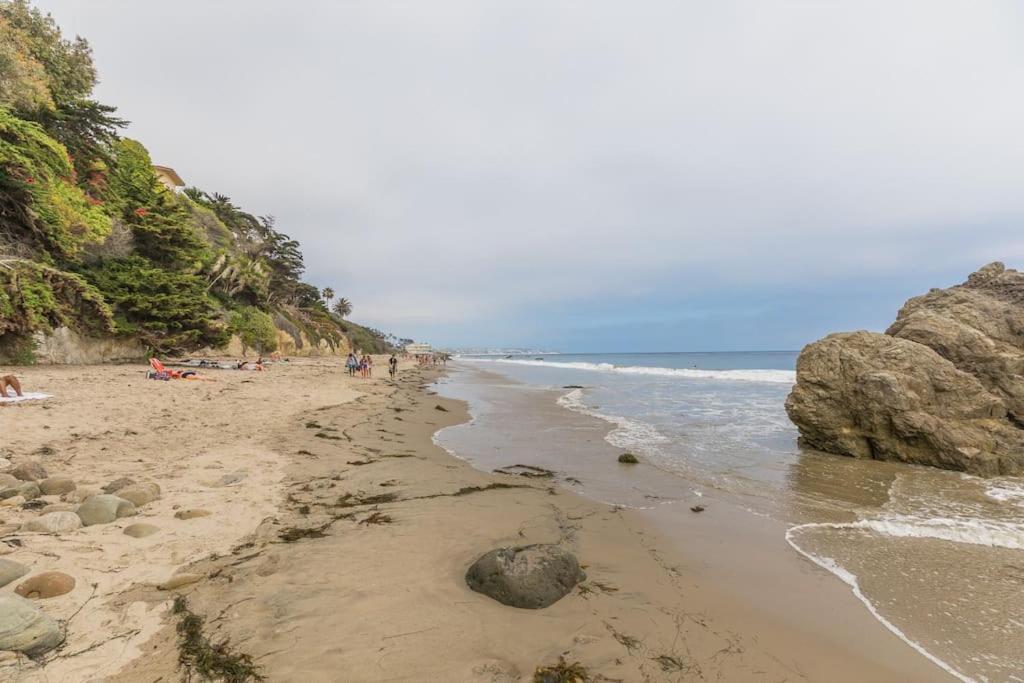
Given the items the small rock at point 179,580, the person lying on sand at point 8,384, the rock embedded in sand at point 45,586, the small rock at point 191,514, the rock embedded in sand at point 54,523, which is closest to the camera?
the rock embedded in sand at point 45,586

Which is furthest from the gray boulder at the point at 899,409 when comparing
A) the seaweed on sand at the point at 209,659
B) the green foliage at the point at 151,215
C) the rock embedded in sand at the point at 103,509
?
the green foliage at the point at 151,215

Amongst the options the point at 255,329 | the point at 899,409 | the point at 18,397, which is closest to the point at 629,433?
the point at 899,409

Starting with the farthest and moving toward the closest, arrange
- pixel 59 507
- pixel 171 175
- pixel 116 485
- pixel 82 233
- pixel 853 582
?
pixel 171 175, pixel 82 233, pixel 116 485, pixel 59 507, pixel 853 582

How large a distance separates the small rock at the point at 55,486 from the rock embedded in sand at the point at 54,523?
109 cm

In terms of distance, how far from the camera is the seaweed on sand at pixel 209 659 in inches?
109

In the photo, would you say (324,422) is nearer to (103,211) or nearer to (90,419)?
(90,419)

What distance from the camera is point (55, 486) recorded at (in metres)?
5.42

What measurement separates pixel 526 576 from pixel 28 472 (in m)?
7.10

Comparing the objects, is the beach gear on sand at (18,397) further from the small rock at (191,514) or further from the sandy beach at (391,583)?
the small rock at (191,514)

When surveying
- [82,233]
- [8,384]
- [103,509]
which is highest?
[82,233]

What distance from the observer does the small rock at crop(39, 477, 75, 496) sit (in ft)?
17.6

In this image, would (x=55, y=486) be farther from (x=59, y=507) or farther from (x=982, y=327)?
(x=982, y=327)

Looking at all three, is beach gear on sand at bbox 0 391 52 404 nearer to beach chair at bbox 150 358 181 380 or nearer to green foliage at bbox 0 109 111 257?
beach chair at bbox 150 358 181 380

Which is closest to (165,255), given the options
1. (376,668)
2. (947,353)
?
(376,668)
